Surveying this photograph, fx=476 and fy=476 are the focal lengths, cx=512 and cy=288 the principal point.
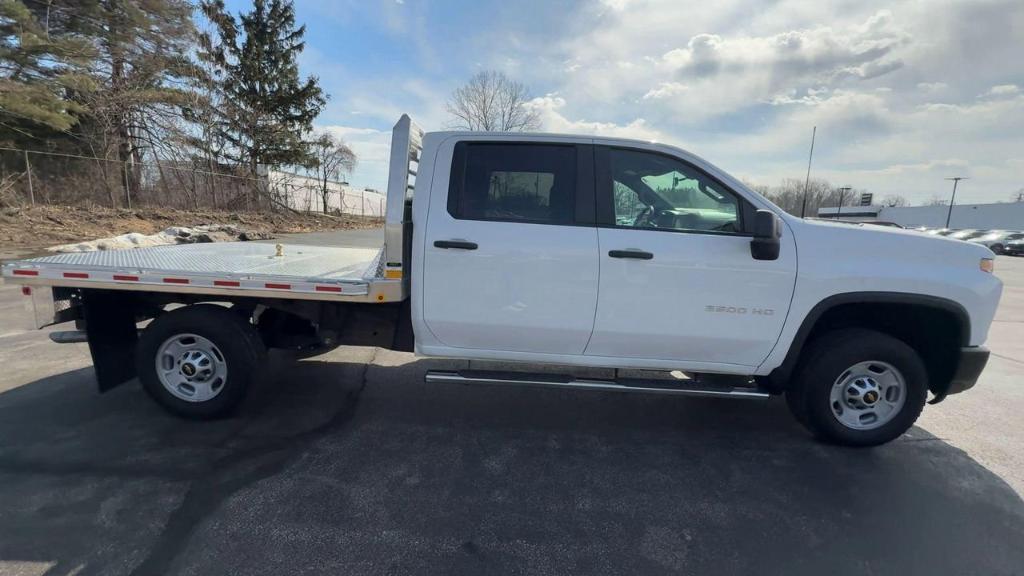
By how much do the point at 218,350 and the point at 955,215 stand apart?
85.1 metres

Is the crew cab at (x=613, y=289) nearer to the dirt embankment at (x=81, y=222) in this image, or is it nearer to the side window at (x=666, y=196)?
the side window at (x=666, y=196)

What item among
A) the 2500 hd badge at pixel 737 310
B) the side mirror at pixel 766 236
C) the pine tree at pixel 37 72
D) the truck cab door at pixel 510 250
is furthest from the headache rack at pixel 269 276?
the pine tree at pixel 37 72

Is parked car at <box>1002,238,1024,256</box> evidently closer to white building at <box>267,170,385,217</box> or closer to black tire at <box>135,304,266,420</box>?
black tire at <box>135,304,266,420</box>

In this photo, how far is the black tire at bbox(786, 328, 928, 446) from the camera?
11.1 feet

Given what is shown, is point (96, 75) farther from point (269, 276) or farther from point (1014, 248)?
point (1014, 248)

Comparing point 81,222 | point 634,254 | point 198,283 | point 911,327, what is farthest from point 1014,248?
point 81,222

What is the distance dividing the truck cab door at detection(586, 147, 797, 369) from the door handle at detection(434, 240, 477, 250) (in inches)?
34.4

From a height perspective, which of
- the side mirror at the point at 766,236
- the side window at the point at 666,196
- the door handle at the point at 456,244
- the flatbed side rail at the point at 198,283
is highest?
the side window at the point at 666,196

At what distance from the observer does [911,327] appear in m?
3.61

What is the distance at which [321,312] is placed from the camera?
3770 mm

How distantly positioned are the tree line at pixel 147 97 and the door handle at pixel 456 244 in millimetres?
17554

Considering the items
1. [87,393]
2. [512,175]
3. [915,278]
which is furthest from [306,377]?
[915,278]

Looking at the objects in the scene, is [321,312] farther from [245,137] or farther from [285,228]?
[245,137]

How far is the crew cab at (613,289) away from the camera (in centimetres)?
323
